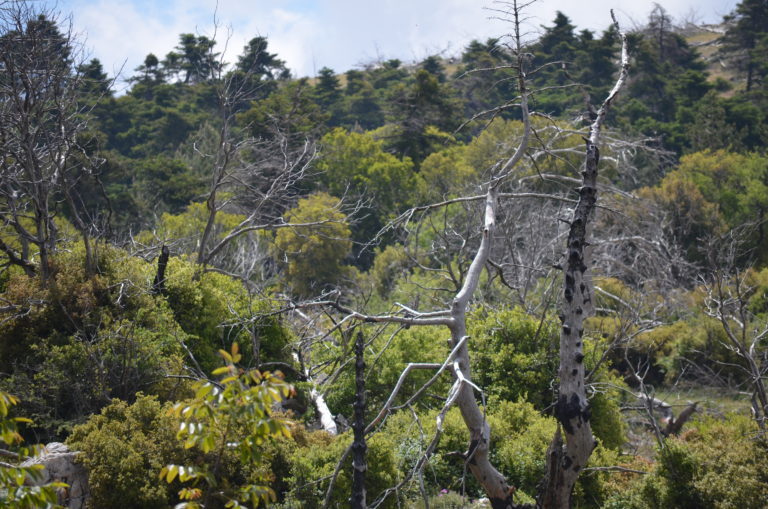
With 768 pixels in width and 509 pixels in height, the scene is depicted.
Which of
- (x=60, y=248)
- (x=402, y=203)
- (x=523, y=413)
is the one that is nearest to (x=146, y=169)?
(x=402, y=203)

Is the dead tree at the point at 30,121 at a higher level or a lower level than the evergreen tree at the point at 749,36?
lower

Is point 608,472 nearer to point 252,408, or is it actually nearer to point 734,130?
point 252,408

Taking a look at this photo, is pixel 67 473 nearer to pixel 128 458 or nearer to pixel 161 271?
pixel 128 458

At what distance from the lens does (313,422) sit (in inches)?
505

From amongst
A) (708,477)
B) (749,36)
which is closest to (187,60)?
(749,36)

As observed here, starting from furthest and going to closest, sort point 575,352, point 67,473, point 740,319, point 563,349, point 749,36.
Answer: point 749,36 < point 740,319 < point 67,473 < point 563,349 < point 575,352

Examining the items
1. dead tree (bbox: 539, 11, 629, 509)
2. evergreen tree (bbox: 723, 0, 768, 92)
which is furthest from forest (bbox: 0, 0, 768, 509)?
evergreen tree (bbox: 723, 0, 768, 92)

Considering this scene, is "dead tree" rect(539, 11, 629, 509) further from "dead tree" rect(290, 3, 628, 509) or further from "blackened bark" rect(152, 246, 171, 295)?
"blackened bark" rect(152, 246, 171, 295)

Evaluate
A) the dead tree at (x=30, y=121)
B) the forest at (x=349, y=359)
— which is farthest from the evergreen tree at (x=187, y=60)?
the dead tree at (x=30, y=121)

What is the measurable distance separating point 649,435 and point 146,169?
27042 mm

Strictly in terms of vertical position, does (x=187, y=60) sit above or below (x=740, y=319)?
above

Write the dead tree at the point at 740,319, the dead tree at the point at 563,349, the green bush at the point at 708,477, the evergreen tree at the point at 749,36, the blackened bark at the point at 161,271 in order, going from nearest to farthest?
1. the dead tree at the point at 563,349
2. the green bush at the point at 708,477
3. the dead tree at the point at 740,319
4. the blackened bark at the point at 161,271
5. the evergreen tree at the point at 749,36

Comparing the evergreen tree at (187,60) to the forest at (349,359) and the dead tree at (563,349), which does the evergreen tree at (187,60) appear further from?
the dead tree at (563,349)

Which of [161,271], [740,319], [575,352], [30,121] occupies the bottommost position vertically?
[740,319]
